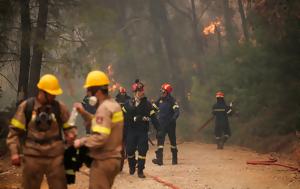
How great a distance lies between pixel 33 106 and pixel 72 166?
1.00m

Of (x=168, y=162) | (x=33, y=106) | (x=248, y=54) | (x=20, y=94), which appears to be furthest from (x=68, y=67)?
(x=33, y=106)

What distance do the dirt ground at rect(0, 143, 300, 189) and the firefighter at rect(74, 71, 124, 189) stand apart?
14.1 feet

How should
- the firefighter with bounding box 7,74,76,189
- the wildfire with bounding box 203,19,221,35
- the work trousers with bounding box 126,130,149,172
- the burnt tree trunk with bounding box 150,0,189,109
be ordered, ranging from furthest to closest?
the wildfire with bounding box 203,19,221,35 < the burnt tree trunk with bounding box 150,0,189,109 < the work trousers with bounding box 126,130,149,172 < the firefighter with bounding box 7,74,76,189

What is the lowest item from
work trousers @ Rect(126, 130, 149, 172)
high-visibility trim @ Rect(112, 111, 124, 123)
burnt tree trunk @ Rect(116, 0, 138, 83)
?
work trousers @ Rect(126, 130, 149, 172)

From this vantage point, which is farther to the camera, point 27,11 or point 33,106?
point 27,11

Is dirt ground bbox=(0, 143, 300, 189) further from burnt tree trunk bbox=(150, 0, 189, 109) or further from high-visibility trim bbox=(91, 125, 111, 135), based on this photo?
burnt tree trunk bbox=(150, 0, 189, 109)

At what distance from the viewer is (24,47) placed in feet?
50.0

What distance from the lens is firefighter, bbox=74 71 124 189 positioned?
5.30 meters

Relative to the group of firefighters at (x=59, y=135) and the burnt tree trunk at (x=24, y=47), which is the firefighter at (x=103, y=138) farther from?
the burnt tree trunk at (x=24, y=47)

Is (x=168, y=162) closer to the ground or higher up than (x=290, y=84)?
closer to the ground

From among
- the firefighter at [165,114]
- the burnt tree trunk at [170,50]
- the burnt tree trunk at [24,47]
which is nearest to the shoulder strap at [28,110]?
the firefighter at [165,114]

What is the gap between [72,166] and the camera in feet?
19.3

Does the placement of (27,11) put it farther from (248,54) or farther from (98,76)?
(98,76)

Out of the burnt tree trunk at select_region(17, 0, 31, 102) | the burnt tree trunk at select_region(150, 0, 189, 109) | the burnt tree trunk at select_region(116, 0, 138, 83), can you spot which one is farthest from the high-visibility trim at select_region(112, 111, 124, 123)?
the burnt tree trunk at select_region(116, 0, 138, 83)
